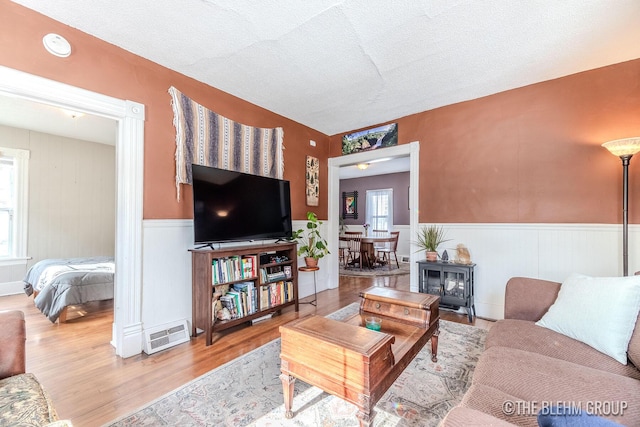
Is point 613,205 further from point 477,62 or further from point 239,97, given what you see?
point 239,97

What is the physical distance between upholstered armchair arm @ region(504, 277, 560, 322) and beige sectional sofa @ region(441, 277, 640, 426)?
152 mm

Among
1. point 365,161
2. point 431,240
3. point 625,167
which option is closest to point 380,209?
point 365,161

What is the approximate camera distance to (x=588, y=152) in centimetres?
264

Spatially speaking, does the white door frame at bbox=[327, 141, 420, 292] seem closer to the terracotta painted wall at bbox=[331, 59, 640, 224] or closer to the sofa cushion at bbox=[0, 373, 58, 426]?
the terracotta painted wall at bbox=[331, 59, 640, 224]

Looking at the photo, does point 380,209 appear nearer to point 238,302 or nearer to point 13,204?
point 238,302

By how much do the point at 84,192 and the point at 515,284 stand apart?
20.8 ft

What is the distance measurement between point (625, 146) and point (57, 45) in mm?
4380

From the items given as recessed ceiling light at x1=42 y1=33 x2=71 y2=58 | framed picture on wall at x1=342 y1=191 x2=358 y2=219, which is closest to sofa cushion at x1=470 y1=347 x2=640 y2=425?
recessed ceiling light at x1=42 y1=33 x2=71 y2=58

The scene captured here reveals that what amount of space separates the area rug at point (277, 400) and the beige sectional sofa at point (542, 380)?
498 millimetres

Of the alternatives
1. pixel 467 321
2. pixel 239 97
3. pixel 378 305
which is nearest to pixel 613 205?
pixel 467 321

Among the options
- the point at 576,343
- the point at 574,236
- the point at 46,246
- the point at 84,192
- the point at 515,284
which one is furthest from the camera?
the point at 84,192

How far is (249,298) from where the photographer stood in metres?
2.84

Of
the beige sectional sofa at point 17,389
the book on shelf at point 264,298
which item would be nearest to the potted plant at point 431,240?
the book on shelf at point 264,298

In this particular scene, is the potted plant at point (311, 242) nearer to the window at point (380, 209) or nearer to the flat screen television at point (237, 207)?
the flat screen television at point (237, 207)
